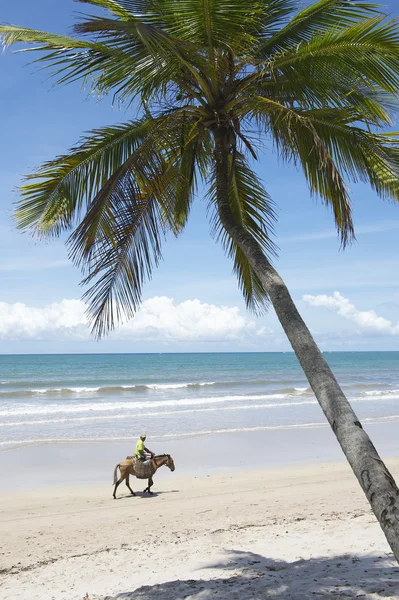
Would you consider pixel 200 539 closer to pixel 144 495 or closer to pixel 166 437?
pixel 144 495

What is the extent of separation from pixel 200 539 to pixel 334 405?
505 centimetres

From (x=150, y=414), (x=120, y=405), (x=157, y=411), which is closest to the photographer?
(x=150, y=414)

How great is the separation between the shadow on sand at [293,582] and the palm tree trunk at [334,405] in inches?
83.5

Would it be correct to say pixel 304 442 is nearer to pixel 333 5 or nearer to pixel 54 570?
pixel 54 570

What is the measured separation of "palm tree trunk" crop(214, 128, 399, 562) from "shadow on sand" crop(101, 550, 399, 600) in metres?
2.12

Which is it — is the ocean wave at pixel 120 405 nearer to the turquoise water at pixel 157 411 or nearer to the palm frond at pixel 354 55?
the turquoise water at pixel 157 411

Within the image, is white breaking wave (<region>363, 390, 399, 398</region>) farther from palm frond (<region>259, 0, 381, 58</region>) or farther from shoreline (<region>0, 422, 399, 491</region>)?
palm frond (<region>259, 0, 381, 58</region>)

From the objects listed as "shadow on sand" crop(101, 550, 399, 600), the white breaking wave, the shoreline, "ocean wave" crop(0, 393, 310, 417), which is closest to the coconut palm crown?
"shadow on sand" crop(101, 550, 399, 600)

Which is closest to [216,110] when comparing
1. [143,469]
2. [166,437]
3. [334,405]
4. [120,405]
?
[334,405]

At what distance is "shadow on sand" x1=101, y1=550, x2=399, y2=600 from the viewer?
4.81 m

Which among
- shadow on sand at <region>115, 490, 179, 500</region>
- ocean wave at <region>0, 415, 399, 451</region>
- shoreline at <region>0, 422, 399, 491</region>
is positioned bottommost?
shadow on sand at <region>115, 490, 179, 500</region>

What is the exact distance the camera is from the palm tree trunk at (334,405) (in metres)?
2.88

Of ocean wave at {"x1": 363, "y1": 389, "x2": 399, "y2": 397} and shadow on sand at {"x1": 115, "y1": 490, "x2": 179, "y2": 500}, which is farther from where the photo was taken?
ocean wave at {"x1": 363, "y1": 389, "x2": 399, "y2": 397}

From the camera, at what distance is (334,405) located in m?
3.35
